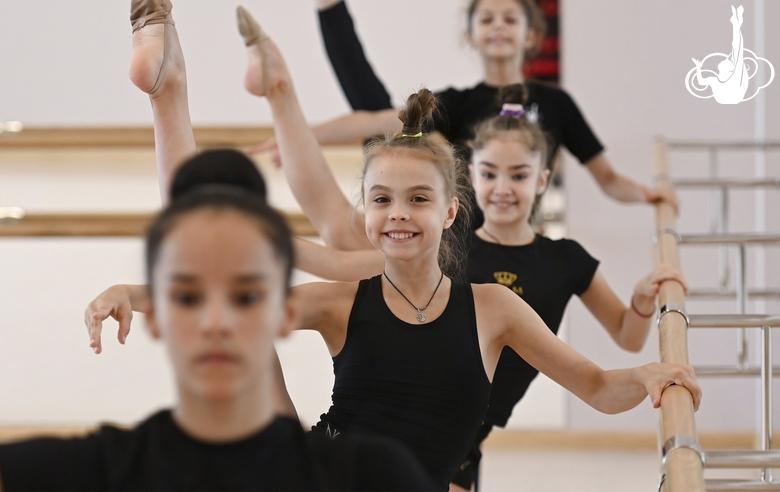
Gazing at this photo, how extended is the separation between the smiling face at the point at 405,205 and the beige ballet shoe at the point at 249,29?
472 millimetres

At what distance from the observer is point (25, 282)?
3.27 metres

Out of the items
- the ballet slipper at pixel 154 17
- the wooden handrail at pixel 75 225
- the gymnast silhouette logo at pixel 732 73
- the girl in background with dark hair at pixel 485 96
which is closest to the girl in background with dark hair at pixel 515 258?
the girl in background with dark hair at pixel 485 96

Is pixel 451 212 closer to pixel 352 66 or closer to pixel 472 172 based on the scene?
pixel 472 172

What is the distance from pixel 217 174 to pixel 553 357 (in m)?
0.70

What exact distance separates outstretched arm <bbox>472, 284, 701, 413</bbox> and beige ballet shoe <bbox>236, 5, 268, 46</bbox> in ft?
2.31

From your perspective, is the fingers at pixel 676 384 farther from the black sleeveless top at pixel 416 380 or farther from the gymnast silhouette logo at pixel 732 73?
the gymnast silhouette logo at pixel 732 73

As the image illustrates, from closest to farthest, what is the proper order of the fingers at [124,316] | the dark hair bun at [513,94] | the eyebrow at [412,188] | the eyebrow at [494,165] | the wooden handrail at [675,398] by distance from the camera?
the wooden handrail at [675,398] → the fingers at [124,316] → the eyebrow at [412,188] → the eyebrow at [494,165] → the dark hair bun at [513,94]

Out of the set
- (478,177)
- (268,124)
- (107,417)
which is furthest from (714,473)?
(107,417)

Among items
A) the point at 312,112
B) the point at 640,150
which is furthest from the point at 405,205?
the point at 640,150

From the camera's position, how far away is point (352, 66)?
7.97ft

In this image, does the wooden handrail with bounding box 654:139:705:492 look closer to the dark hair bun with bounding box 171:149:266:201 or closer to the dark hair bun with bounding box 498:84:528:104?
the dark hair bun with bounding box 498:84:528:104

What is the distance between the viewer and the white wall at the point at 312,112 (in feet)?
10.2

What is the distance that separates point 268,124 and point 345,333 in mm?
1841

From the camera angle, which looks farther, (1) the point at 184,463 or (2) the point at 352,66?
(2) the point at 352,66
